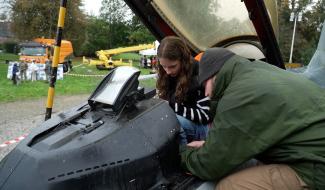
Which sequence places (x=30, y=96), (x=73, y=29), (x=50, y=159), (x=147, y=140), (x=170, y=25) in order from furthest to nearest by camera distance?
1. (x=73, y=29)
2. (x=30, y=96)
3. (x=170, y=25)
4. (x=147, y=140)
5. (x=50, y=159)

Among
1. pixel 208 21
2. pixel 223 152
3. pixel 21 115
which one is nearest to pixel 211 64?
pixel 223 152

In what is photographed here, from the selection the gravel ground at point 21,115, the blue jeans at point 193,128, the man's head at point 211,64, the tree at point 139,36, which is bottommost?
the gravel ground at point 21,115

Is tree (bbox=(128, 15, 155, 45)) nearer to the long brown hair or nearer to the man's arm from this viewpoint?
the long brown hair

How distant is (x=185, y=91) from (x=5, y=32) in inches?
2070

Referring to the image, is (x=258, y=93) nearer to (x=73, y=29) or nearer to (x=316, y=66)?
(x=316, y=66)

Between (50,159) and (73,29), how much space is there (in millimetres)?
45668

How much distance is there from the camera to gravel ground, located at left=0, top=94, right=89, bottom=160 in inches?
305

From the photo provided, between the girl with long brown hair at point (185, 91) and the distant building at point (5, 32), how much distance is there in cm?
4825

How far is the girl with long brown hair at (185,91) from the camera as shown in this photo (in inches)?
112

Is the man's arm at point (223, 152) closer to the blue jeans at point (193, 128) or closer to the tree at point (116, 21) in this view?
the blue jeans at point (193, 128)

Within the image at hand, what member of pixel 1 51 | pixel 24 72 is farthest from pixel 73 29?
pixel 24 72

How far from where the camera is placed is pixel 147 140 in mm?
2162

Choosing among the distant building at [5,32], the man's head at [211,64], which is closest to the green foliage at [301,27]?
the distant building at [5,32]

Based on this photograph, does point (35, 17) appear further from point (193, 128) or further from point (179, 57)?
point (193, 128)
